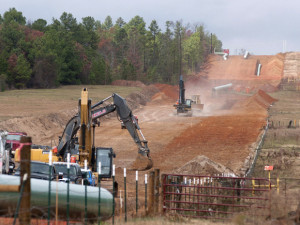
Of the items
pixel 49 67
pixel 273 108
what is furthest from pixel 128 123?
pixel 49 67

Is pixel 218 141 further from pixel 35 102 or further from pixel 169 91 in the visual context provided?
pixel 169 91

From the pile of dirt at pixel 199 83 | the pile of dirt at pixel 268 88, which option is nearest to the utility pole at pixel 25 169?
the pile of dirt at pixel 268 88

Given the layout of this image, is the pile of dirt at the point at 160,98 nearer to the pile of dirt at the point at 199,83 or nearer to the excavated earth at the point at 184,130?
the excavated earth at the point at 184,130

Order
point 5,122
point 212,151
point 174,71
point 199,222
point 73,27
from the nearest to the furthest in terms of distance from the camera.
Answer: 1. point 199,222
2. point 212,151
3. point 5,122
4. point 73,27
5. point 174,71

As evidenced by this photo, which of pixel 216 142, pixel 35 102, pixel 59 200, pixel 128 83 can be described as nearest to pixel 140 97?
pixel 35 102

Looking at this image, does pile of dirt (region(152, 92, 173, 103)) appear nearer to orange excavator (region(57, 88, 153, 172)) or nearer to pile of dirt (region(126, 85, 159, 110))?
pile of dirt (region(126, 85, 159, 110))

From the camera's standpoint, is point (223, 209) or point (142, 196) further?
point (142, 196)

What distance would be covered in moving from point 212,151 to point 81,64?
8343cm

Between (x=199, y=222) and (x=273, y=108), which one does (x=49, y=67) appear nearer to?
(x=273, y=108)

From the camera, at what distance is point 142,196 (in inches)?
1074

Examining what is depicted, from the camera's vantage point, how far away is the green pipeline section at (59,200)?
15.8 meters

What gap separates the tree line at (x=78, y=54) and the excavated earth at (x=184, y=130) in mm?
16743

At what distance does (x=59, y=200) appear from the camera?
54.6 feet

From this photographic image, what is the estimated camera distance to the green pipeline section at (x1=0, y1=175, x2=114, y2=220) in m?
15.8
